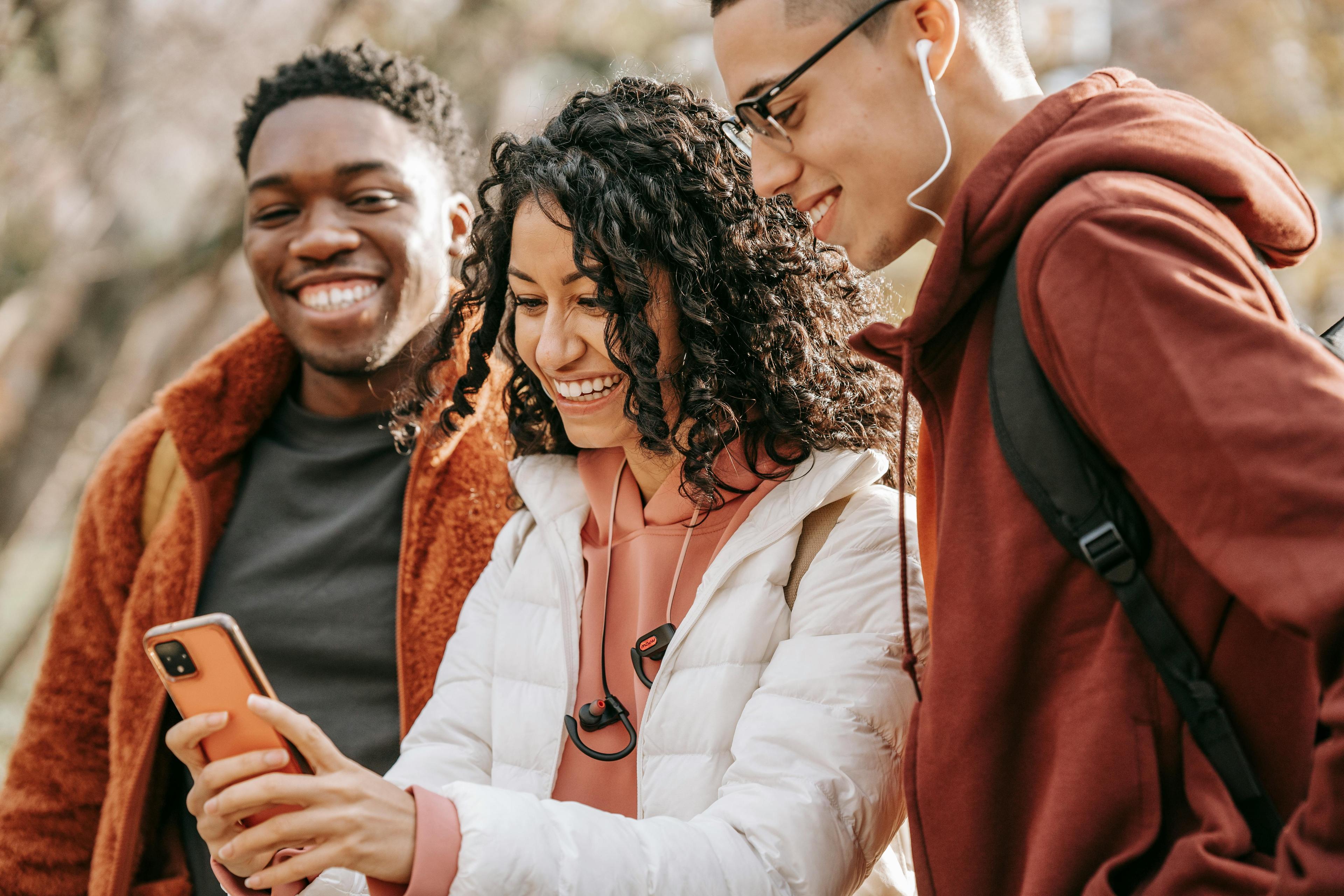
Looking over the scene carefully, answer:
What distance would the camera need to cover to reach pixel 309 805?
5.29ft

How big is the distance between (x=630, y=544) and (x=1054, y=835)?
109 centimetres

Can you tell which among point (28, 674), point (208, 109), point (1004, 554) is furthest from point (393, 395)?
point (28, 674)

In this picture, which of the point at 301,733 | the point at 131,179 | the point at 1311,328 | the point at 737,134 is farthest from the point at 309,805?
the point at 131,179

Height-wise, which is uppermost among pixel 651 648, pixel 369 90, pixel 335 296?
pixel 369 90

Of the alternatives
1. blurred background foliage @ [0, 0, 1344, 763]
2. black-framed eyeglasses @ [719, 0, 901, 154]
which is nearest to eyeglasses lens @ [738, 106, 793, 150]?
black-framed eyeglasses @ [719, 0, 901, 154]

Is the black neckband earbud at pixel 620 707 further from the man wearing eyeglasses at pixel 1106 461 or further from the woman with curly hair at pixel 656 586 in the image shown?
the man wearing eyeglasses at pixel 1106 461

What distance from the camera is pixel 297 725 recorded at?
1602 mm

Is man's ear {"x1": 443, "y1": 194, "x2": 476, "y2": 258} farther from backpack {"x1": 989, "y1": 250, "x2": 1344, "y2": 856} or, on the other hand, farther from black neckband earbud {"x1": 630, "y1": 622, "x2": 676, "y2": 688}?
backpack {"x1": 989, "y1": 250, "x2": 1344, "y2": 856}

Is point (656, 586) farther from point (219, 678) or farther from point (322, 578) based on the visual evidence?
point (322, 578)

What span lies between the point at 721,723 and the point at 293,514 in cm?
156

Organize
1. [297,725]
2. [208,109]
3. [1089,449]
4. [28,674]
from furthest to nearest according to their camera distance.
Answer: [28,674], [208,109], [297,725], [1089,449]

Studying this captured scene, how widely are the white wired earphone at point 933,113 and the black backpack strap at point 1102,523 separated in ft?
0.98

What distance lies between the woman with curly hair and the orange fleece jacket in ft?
0.93

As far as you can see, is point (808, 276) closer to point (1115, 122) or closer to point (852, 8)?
point (852, 8)
